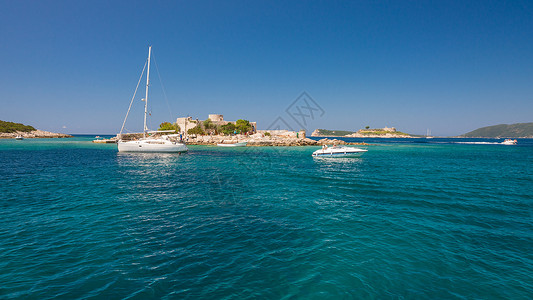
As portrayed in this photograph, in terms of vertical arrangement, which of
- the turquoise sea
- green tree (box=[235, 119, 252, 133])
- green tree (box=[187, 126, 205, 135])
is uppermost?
green tree (box=[235, 119, 252, 133])

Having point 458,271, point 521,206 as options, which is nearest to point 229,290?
point 458,271

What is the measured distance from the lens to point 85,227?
9.40m

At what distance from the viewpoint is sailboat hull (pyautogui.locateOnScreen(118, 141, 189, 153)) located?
46.8 meters

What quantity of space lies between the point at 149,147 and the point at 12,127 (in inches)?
5413

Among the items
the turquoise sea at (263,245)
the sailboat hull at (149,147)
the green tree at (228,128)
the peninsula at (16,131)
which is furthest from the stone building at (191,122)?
the turquoise sea at (263,245)

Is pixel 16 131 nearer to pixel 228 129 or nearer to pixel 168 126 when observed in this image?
pixel 168 126

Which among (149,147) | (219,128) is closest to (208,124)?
(219,128)

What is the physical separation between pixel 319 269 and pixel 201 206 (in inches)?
310

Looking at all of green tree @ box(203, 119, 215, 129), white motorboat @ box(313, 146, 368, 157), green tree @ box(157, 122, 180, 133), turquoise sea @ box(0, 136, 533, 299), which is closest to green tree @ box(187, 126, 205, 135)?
green tree @ box(203, 119, 215, 129)

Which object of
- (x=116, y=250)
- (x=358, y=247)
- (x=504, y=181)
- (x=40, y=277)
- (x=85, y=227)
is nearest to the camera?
(x=40, y=277)

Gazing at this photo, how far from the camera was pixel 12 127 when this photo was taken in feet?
401

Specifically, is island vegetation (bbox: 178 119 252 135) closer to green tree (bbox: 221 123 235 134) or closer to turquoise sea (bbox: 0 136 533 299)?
green tree (bbox: 221 123 235 134)

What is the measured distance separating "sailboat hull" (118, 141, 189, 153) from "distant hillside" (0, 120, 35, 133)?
125 metres

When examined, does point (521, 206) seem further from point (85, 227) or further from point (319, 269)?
point (85, 227)
